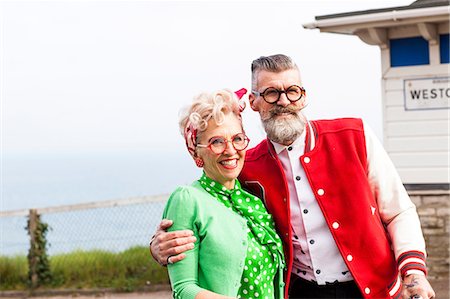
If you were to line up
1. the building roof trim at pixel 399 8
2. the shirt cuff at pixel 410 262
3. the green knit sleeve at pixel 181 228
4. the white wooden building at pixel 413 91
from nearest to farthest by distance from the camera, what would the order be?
the green knit sleeve at pixel 181 228, the shirt cuff at pixel 410 262, the building roof trim at pixel 399 8, the white wooden building at pixel 413 91

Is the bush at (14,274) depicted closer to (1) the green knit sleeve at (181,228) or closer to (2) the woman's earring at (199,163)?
(2) the woman's earring at (199,163)

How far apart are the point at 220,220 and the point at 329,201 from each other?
1.99 feet

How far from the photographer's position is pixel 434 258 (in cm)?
957

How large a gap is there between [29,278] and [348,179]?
294 inches

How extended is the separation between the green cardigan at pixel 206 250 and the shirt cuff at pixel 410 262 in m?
0.73

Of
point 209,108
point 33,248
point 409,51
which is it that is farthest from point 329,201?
point 33,248

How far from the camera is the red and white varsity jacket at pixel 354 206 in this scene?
3.68 meters

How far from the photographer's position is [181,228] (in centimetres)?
326

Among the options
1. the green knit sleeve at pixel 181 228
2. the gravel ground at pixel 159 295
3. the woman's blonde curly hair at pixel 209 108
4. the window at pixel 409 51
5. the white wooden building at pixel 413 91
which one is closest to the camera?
the green knit sleeve at pixel 181 228

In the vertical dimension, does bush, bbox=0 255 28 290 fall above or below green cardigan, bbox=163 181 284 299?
below

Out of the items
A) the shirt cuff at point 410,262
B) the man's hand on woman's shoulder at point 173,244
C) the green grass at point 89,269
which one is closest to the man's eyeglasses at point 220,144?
the man's hand on woman's shoulder at point 173,244

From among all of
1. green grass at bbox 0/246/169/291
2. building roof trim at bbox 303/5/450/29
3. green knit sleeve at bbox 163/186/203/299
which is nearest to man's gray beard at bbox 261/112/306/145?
green knit sleeve at bbox 163/186/203/299

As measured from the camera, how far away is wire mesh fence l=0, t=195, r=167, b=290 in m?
10.5

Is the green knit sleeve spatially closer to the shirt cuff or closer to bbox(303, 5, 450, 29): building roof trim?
the shirt cuff
